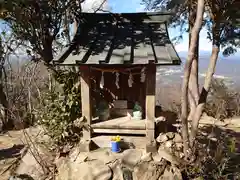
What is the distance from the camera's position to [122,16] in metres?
5.21

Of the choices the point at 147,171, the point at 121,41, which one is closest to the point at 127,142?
the point at 147,171

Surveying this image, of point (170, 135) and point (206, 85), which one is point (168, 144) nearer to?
point (170, 135)

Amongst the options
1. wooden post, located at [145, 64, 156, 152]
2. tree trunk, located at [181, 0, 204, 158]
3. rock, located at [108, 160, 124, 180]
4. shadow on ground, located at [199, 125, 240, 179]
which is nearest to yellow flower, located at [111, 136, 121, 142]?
rock, located at [108, 160, 124, 180]

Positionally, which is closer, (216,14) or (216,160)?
(216,160)

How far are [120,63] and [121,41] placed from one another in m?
0.87

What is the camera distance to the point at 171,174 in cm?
388

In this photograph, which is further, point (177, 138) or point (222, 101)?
point (222, 101)

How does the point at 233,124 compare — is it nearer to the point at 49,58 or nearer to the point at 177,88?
the point at 177,88

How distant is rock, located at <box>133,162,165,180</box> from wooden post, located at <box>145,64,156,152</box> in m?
0.32

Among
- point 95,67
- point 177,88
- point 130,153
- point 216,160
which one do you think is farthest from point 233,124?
→ point 95,67

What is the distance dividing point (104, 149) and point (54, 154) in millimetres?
1041

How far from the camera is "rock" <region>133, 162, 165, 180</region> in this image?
3.86 m

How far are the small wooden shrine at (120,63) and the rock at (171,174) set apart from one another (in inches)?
24.7

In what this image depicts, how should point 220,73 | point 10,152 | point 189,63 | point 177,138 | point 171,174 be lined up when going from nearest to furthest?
point 189,63 < point 171,174 < point 177,138 < point 10,152 < point 220,73
